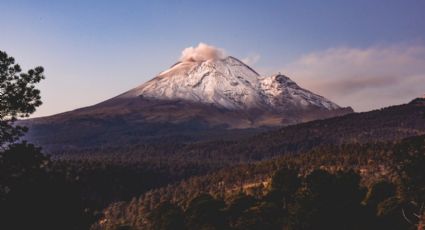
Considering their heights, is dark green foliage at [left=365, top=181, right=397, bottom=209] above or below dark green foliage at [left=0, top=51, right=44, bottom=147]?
below

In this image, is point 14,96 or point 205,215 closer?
point 14,96

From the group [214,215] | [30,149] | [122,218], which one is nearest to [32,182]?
[30,149]

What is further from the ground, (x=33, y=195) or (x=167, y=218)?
(x=33, y=195)

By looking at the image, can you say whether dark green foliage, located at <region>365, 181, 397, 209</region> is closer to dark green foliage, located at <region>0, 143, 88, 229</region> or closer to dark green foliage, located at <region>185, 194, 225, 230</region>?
dark green foliage, located at <region>185, 194, 225, 230</region>

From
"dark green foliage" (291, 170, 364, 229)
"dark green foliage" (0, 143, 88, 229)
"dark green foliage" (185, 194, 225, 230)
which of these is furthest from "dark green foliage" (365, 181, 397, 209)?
"dark green foliage" (0, 143, 88, 229)

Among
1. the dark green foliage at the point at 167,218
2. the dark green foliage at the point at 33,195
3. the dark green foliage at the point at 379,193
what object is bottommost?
the dark green foliage at the point at 167,218

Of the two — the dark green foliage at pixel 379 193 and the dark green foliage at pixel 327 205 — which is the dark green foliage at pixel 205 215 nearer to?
the dark green foliage at pixel 327 205

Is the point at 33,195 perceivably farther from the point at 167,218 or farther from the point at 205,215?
the point at 167,218

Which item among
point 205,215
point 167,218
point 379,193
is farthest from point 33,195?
point 379,193

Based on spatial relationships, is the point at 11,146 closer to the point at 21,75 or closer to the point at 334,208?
the point at 21,75

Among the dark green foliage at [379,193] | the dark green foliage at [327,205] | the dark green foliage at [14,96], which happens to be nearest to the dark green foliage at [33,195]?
the dark green foliage at [14,96]

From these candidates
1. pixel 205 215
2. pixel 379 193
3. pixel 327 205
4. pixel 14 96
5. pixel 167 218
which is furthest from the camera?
pixel 167 218
